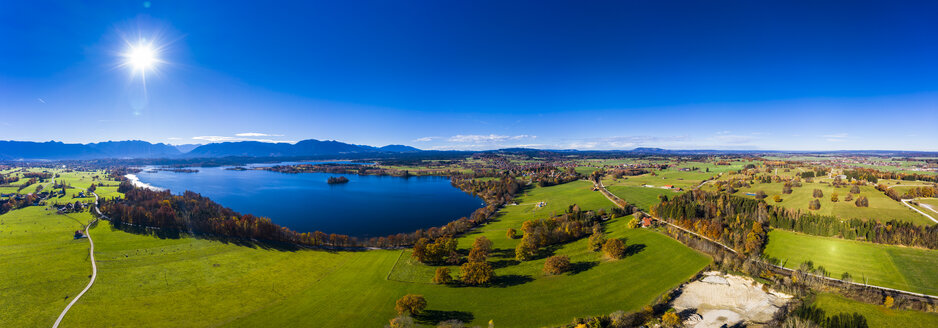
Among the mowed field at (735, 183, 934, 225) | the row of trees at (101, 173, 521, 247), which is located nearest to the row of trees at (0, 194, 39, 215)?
the row of trees at (101, 173, 521, 247)

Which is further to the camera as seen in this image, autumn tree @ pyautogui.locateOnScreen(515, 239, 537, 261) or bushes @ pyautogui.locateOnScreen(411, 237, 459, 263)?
autumn tree @ pyautogui.locateOnScreen(515, 239, 537, 261)

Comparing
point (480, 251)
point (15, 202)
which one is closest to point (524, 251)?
point (480, 251)

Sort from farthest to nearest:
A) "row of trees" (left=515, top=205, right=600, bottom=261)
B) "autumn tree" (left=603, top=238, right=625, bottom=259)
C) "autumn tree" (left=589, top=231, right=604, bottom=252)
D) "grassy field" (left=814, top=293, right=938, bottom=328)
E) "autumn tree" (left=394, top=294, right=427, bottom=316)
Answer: "autumn tree" (left=589, top=231, right=604, bottom=252)
"row of trees" (left=515, top=205, right=600, bottom=261)
"autumn tree" (left=603, top=238, right=625, bottom=259)
"autumn tree" (left=394, top=294, right=427, bottom=316)
"grassy field" (left=814, top=293, right=938, bottom=328)

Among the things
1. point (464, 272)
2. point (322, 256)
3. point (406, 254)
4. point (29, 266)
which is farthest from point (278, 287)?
point (29, 266)

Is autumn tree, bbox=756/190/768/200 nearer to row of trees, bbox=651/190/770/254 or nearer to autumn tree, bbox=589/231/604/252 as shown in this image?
row of trees, bbox=651/190/770/254

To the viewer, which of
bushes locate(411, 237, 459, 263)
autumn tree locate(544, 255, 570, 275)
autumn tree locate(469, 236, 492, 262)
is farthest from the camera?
bushes locate(411, 237, 459, 263)

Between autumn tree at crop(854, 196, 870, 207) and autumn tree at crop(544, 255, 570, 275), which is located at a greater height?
autumn tree at crop(854, 196, 870, 207)
